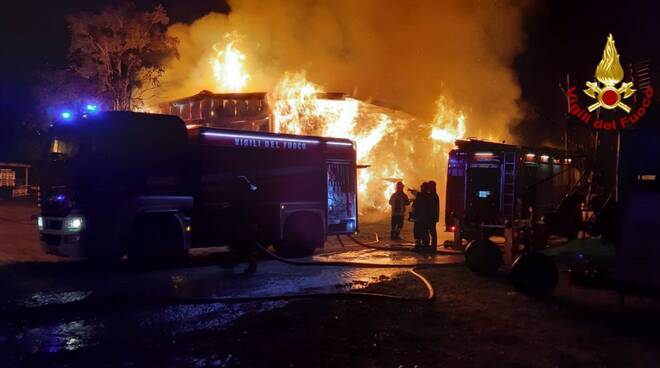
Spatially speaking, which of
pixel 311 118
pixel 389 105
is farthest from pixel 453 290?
pixel 389 105

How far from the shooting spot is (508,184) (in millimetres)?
13508

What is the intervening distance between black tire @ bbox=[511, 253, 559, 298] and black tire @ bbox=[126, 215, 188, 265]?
5.77 m

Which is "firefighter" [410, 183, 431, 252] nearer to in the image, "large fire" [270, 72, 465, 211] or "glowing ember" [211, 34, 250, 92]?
"large fire" [270, 72, 465, 211]

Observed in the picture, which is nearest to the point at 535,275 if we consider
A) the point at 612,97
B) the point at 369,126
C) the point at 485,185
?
the point at 485,185

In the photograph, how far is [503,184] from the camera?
13562mm

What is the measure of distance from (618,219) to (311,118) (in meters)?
17.5

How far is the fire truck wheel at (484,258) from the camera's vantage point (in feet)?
30.0

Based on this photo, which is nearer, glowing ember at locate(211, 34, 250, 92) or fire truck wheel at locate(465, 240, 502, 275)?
fire truck wheel at locate(465, 240, 502, 275)

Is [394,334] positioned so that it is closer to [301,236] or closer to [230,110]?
[301,236]

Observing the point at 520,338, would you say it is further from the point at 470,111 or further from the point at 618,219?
the point at 470,111

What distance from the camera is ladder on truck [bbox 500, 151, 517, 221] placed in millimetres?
13477

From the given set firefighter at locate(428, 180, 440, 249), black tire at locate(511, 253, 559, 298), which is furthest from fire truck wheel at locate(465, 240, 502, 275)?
firefighter at locate(428, 180, 440, 249)

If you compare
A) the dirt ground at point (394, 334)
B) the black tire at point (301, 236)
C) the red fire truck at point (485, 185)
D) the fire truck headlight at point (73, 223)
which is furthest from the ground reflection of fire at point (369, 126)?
the dirt ground at point (394, 334)

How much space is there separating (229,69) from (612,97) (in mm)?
18567
